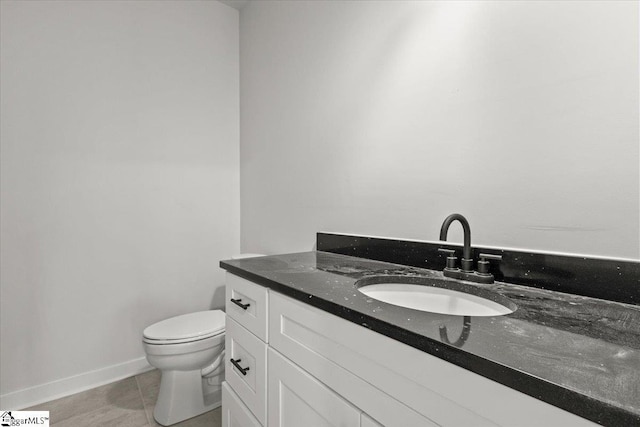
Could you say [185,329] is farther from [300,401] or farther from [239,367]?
[300,401]

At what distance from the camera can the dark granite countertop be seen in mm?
386

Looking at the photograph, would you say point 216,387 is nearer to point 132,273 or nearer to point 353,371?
point 132,273

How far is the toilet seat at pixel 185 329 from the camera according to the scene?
157cm

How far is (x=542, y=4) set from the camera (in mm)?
929

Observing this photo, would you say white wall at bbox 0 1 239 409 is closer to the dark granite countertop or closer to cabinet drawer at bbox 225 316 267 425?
cabinet drawer at bbox 225 316 267 425

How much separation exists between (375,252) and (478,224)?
44 centimetres

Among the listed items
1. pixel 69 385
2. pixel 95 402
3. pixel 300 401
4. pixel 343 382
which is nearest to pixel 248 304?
pixel 300 401

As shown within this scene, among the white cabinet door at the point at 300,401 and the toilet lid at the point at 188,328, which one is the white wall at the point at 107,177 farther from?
the white cabinet door at the point at 300,401

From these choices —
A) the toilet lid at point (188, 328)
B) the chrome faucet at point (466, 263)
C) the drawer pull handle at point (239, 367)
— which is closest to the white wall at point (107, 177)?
the toilet lid at point (188, 328)

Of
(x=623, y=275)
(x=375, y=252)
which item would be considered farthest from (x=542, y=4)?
(x=375, y=252)

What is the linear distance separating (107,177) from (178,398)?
1412mm

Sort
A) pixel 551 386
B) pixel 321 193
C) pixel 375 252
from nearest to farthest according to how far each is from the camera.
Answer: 1. pixel 551 386
2. pixel 375 252
3. pixel 321 193

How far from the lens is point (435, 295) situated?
98 cm

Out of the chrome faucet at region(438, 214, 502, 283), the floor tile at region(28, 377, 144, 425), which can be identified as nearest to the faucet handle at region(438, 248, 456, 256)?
the chrome faucet at region(438, 214, 502, 283)
